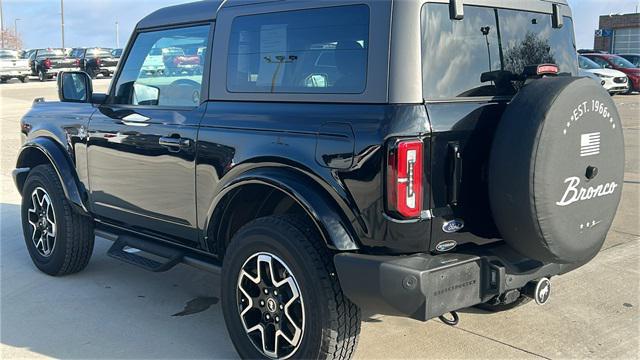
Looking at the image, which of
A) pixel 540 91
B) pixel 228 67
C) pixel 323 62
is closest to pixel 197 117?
pixel 228 67

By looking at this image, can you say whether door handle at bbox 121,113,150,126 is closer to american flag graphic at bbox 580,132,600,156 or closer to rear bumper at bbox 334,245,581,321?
rear bumper at bbox 334,245,581,321

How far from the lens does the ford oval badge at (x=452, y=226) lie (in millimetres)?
2979

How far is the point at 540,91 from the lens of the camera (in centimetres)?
291

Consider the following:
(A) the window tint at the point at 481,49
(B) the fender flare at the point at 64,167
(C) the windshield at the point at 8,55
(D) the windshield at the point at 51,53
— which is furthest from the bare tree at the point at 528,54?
(D) the windshield at the point at 51,53

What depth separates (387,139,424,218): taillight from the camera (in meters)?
2.79

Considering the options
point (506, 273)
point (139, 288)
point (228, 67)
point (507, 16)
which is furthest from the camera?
point (139, 288)

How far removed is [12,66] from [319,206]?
33.1 metres

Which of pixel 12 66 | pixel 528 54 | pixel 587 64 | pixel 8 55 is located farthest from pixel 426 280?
pixel 8 55

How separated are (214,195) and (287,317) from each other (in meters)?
0.80

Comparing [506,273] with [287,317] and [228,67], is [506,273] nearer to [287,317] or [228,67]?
[287,317]

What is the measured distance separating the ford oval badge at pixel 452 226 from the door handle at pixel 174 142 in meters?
1.57

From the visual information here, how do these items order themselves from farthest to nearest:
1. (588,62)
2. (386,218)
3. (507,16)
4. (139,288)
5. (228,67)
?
(588,62)
(139,288)
(228,67)
(507,16)
(386,218)

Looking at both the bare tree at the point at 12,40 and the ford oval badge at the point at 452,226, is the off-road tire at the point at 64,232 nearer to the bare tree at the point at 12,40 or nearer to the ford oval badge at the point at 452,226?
the ford oval badge at the point at 452,226

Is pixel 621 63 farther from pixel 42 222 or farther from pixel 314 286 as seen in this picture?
pixel 314 286
